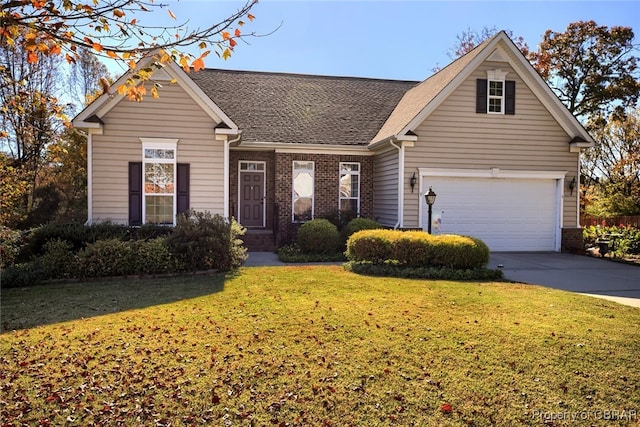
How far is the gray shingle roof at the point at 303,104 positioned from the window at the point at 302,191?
930mm

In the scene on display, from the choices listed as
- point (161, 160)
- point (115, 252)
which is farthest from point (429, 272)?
point (161, 160)

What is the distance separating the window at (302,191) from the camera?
15.8m

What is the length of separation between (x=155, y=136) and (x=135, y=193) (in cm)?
166

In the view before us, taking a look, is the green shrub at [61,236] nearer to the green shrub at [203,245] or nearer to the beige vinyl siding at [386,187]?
the green shrub at [203,245]

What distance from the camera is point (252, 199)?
631 inches

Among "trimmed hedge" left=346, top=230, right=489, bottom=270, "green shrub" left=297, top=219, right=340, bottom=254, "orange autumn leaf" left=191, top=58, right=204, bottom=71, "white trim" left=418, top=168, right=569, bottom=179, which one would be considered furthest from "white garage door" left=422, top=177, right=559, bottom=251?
"orange autumn leaf" left=191, top=58, right=204, bottom=71

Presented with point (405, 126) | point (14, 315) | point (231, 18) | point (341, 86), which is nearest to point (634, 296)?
point (405, 126)

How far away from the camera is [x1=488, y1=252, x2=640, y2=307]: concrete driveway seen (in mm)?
8831

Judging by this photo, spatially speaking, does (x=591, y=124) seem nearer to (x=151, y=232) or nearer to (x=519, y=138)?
(x=519, y=138)

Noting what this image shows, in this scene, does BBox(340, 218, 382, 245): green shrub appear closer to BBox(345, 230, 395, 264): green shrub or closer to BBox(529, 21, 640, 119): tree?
BBox(345, 230, 395, 264): green shrub

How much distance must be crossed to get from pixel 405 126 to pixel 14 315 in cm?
1081

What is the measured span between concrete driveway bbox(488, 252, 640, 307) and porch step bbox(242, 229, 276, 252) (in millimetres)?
6981

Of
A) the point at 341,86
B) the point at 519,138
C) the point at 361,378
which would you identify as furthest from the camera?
the point at 341,86

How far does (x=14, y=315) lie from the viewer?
652 cm
